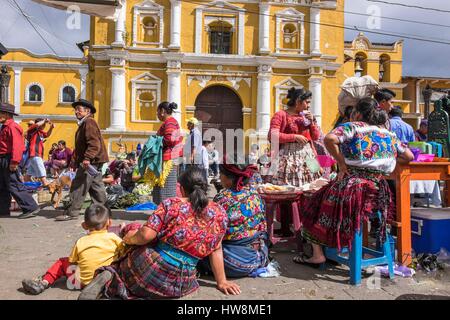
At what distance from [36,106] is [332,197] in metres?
27.4

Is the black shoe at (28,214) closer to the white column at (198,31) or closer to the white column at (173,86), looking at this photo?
the white column at (173,86)

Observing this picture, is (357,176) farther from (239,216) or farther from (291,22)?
(291,22)

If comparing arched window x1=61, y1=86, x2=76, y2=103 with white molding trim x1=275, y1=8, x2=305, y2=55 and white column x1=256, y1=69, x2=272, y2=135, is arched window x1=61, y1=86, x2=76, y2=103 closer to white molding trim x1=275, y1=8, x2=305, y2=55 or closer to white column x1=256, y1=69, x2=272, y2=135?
white column x1=256, y1=69, x2=272, y2=135

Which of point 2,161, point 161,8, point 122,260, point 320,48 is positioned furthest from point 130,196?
point 320,48

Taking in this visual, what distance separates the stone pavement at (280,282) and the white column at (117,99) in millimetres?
14951

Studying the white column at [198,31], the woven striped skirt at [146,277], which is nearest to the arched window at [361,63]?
the white column at [198,31]

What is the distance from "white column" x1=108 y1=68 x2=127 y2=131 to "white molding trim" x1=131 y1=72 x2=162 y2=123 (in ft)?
2.04

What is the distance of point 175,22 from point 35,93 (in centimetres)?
1310

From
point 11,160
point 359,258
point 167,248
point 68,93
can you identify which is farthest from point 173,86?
point 167,248

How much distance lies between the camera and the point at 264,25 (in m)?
20.3

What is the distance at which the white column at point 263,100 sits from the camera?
20219mm

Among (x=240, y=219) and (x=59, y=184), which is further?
(x=59, y=184)
